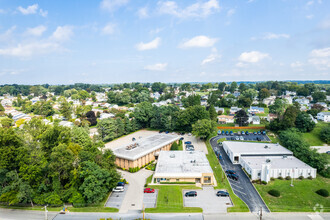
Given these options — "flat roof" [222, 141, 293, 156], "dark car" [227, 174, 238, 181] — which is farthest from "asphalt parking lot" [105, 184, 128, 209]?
"flat roof" [222, 141, 293, 156]

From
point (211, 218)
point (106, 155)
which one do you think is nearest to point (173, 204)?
point (211, 218)

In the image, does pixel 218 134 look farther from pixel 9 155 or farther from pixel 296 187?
pixel 9 155

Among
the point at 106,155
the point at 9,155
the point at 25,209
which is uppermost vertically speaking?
the point at 9,155

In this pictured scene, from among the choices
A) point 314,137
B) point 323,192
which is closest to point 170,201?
point 323,192

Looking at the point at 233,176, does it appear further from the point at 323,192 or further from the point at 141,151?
the point at 141,151

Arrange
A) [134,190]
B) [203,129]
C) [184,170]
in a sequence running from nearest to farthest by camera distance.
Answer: [134,190] < [184,170] < [203,129]

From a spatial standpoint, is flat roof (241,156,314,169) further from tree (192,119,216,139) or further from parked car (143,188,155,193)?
parked car (143,188,155,193)
